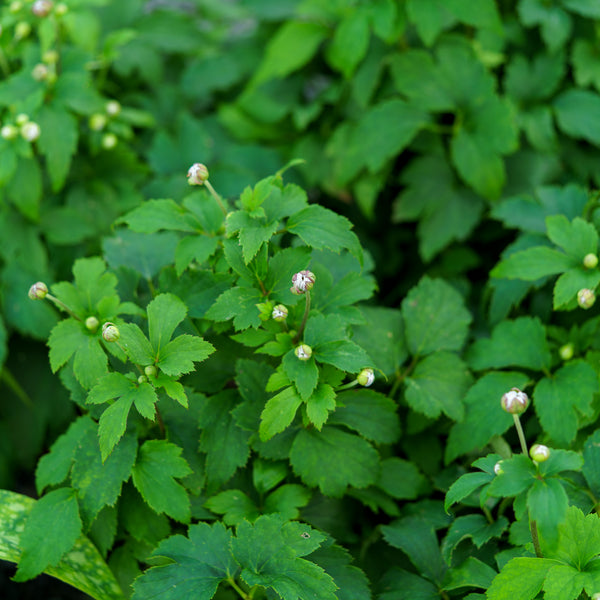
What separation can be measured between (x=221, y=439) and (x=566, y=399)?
984 millimetres

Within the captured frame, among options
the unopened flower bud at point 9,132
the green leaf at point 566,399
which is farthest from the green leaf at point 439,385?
the unopened flower bud at point 9,132

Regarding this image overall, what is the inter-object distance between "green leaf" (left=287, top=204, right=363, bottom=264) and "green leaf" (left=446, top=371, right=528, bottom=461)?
627 millimetres

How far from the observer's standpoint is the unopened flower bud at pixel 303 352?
156 centimetres

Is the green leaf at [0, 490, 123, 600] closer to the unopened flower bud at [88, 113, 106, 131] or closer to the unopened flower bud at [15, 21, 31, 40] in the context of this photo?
the unopened flower bud at [88, 113, 106, 131]

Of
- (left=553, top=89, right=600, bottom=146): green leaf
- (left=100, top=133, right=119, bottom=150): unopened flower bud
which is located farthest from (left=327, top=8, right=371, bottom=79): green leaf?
(left=100, top=133, right=119, bottom=150): unopened flower bud

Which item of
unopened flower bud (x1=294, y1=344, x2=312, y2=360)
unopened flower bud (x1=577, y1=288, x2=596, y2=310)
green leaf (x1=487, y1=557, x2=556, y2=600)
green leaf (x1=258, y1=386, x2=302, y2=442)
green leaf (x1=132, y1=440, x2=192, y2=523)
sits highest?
unopened flower bud (x1=294, y1=344, x2=312, y2=360)

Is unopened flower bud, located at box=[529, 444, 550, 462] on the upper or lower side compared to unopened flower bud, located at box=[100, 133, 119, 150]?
lower

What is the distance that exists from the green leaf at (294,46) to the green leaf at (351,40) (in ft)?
0.55

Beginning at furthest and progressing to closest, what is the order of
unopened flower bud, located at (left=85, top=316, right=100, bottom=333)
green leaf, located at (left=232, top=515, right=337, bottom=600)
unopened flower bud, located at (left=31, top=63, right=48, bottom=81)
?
unopened flower bud, located at (left=31, top=63, right=48, bottom=81), unopened flower bud, located at (left=85, top=316, right=100, bottom=333), green leaf, located at (left=232, top=515, right=337, bottom=600)

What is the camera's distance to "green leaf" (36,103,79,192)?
2.39m

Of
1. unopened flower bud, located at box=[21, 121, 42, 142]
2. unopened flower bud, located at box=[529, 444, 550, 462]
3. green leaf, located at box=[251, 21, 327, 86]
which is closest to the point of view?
unopened flower bud, located at box=[529, 444, 550, 462]

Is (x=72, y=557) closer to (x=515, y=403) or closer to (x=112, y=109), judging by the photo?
(x=515, y=403)

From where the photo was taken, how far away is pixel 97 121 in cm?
262

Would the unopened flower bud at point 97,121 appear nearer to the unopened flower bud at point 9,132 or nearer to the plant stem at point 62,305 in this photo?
the unopened flower bud at point 9,132
